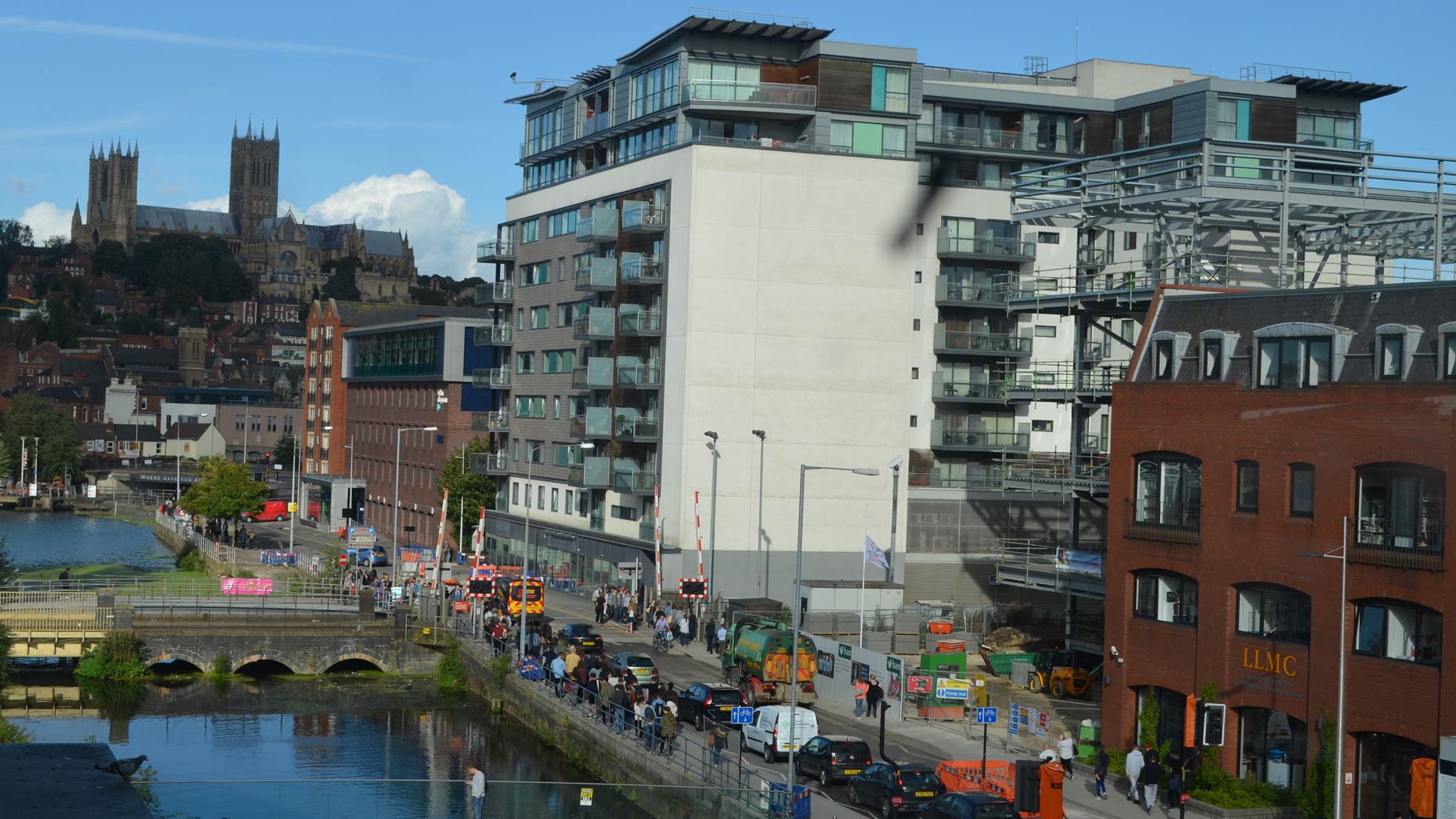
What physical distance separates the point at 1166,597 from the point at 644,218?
36.8 meters

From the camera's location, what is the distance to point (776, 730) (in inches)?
1636

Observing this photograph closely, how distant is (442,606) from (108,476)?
435 feet

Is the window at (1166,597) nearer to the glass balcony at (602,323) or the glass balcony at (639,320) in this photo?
the glass balcony at (639,320)

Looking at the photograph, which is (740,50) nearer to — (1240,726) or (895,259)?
(895,259)

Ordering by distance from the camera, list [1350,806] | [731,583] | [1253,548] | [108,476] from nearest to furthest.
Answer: [1350,806] < [1253,548] < [731,583] < [108,476]

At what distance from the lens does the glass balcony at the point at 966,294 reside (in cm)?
7481

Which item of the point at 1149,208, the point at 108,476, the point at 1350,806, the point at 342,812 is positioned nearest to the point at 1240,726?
the point at 1350,806

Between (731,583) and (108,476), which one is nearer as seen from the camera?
(731,583)

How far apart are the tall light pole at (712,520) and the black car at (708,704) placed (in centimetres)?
2055

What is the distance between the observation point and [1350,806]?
1374 inches

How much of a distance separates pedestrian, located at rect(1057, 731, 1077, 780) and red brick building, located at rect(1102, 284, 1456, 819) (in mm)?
2031

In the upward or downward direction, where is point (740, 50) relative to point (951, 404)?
upward

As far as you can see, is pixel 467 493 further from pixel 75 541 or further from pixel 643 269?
pixel 75 541

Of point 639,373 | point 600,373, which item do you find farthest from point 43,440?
point 639,373
